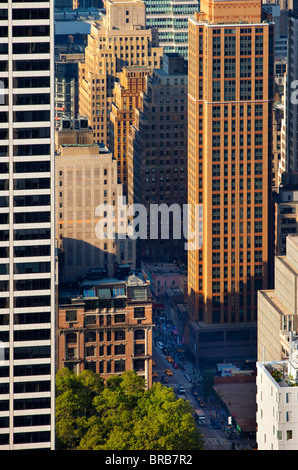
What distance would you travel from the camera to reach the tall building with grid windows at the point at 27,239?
554ft

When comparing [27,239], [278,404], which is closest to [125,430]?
[27,239]

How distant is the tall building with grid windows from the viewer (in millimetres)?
169000

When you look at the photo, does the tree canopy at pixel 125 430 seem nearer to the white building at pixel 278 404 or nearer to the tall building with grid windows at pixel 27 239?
the tall building with grid windows at pixel 27 239

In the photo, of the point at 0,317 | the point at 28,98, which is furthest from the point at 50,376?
the point at 28,98

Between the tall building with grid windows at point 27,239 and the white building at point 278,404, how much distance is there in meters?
28.5

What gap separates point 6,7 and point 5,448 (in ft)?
168

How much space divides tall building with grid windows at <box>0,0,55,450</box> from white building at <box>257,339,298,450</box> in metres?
28.5

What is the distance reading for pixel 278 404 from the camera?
15125 centimetres

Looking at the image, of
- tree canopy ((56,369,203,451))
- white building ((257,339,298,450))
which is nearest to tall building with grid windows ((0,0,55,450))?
tree canopy ((56,369,203,451))

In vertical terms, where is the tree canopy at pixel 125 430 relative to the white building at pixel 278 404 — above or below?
below

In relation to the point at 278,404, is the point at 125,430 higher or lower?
lower

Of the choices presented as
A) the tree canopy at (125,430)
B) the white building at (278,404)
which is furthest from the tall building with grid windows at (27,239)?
the white building at (278,404)

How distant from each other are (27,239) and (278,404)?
3863 cm

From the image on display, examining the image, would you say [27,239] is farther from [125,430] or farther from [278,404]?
[278,404]
